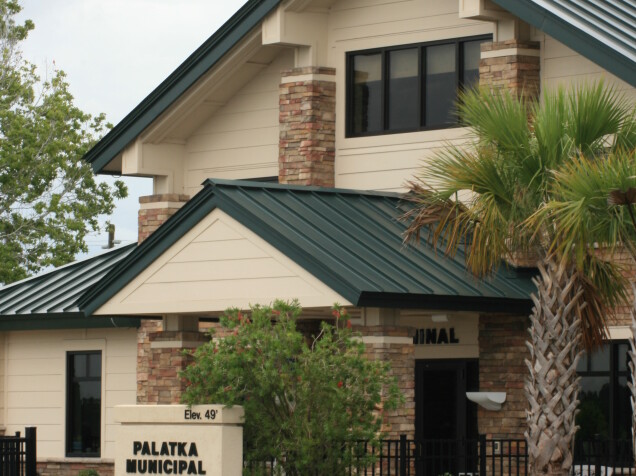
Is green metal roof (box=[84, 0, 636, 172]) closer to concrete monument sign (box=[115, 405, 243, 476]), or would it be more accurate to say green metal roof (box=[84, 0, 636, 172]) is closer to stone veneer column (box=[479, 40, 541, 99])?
stone veneer column (box=[479, 40, 541, 99])

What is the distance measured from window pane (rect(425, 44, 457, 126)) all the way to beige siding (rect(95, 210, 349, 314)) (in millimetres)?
5139

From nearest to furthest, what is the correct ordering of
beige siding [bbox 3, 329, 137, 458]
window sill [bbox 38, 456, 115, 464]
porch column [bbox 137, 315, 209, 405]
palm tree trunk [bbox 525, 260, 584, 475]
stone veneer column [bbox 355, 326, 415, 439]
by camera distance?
1. palm tree trunk [bbox 525, 260, 584, 475]
2. stone veneer column [bbox 355, 326, 415, 439]
3. porch column [bbox 137, 315, 209, 405]
4. window sill [bbox 38, 456, 115, 464]
5. beige siding [bbox 3, 329, 137, 458]

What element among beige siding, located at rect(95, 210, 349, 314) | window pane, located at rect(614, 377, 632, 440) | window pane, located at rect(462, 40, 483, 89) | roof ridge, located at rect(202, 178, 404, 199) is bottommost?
window pane, located at rect(614, 377, 632, 440)

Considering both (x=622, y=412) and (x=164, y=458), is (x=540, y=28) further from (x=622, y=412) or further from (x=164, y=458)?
(x=164, y=458)

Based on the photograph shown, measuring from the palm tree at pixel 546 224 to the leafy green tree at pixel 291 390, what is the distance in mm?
2029

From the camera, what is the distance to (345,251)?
74.1ft

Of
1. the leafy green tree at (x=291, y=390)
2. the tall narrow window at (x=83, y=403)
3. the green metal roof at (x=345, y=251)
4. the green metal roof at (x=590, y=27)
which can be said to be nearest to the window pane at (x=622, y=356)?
the green metal roof at (x=345, y=251)

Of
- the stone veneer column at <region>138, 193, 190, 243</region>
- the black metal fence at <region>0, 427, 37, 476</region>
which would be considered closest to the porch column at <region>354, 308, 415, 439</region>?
the black metal fence at <region>0, 427, 37, 476</region>

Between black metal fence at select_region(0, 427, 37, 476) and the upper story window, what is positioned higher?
the upper story window

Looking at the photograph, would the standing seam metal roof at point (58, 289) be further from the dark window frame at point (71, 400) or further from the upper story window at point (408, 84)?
the upper story window at point (408, 84)

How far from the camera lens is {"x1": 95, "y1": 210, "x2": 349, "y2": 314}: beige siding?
22.3 meters

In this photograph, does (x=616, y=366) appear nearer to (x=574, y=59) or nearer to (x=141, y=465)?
(x=574, y=59)

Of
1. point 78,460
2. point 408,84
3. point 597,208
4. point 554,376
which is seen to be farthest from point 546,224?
point 78,460

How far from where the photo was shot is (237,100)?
96.9 ft
